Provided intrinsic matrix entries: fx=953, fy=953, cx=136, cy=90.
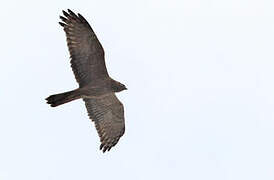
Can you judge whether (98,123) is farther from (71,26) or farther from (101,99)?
(71,26)

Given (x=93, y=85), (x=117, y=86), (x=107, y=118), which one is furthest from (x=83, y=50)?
(x=107, y=118)

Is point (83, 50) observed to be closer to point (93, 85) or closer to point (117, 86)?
point (93, 85)

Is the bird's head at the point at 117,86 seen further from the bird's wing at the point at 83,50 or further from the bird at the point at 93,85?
the bird's wing at the point at 83,50

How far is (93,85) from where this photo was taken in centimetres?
2906

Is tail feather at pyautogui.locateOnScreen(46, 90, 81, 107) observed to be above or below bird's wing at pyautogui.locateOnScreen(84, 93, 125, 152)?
above

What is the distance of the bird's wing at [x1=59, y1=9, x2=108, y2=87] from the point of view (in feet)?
92.6

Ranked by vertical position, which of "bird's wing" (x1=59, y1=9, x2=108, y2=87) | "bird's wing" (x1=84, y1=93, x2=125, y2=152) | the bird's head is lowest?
"bird's wing" (x1=84, y1=93, x2=125, y2=152)

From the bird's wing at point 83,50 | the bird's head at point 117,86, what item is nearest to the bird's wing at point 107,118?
the bird's head at point 117,86

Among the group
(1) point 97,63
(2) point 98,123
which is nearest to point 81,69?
(1) point 97,63

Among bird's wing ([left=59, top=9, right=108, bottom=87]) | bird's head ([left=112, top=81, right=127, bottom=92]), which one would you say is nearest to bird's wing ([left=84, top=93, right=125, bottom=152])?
bird's head ([left=112, top=81, right=127, bottom=92])

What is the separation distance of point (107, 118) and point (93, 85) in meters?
1.77

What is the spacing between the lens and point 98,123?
30.5 meters

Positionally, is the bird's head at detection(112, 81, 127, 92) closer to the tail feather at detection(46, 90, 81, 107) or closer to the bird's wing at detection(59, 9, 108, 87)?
the bird's wing at detection(59, 9, 108, 87)

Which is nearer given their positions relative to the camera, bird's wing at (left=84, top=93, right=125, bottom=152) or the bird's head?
the bird's head
